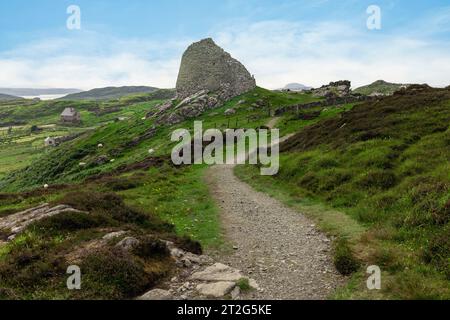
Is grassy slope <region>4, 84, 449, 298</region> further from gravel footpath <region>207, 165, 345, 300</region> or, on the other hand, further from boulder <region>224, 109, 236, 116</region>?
boulder <region>224, 109, 236, 116</region>

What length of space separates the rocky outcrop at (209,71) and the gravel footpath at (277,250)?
74991mm

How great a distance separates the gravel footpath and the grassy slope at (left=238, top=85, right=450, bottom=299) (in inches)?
42.0

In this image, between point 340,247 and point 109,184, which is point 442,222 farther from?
point 109,184

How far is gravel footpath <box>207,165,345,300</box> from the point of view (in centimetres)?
1294

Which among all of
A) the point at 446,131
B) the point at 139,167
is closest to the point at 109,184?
the point at 139,167

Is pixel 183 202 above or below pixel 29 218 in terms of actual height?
below

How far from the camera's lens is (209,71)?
326 feet

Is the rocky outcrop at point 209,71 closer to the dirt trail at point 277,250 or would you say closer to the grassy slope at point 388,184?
the grassy slope at point 388,184

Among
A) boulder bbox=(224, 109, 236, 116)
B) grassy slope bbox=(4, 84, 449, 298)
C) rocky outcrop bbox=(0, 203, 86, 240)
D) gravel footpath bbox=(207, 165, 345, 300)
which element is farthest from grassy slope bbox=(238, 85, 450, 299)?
boulder bbox=(224, 109, 236, 116)

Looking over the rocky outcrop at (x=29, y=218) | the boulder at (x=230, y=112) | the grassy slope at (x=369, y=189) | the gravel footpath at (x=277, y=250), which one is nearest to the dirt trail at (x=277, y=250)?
the gravel footpath at (x=277, y=250)

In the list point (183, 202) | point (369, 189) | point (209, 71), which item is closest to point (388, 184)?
point (369, 189)

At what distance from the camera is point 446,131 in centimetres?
2889

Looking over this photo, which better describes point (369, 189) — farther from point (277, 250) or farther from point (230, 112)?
point (230, 112)

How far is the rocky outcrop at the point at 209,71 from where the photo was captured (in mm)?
98688
